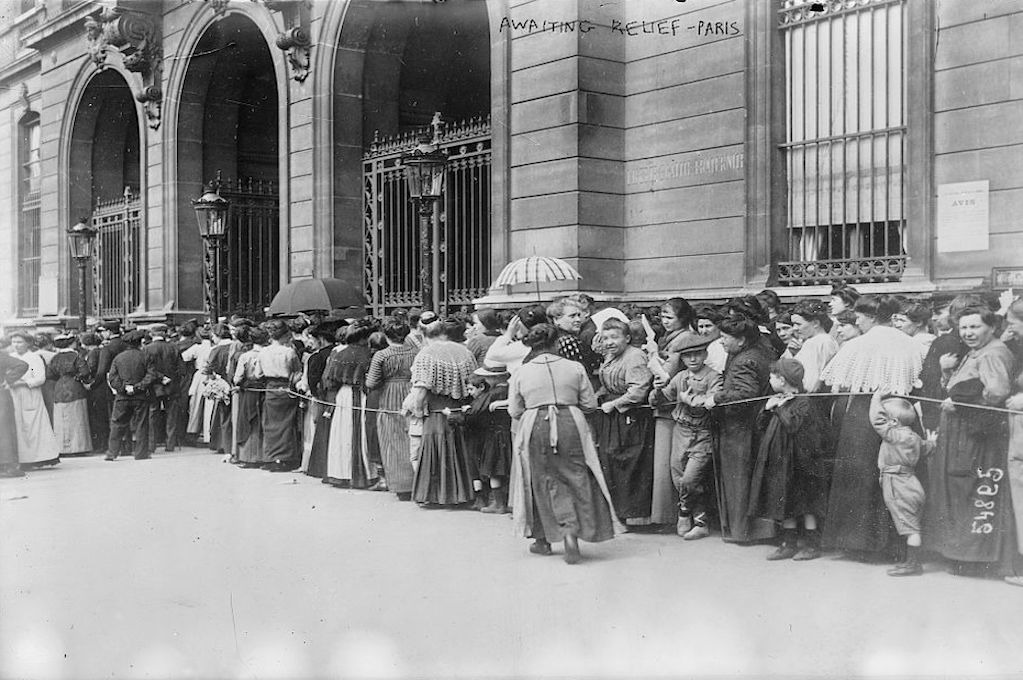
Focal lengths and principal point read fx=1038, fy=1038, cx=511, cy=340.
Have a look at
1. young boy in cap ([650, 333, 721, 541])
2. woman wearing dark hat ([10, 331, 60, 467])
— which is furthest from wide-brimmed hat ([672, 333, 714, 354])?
woman wearing dark hat ([10, 331, 60, 467])

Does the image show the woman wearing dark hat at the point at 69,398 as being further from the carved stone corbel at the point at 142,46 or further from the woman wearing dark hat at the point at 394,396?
the carved stone corbel at the point at 142,46

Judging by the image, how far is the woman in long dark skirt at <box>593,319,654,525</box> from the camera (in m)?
8.22

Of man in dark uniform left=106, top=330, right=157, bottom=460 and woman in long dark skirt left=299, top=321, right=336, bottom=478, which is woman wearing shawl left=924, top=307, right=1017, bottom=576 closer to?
woman in long dark skirt left=299, top=321, right=336, bottom=478

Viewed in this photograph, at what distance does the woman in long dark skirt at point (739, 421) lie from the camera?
752 centimetres

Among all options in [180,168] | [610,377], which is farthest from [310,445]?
[180,168]

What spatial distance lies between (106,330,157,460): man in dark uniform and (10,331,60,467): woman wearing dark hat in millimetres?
1133

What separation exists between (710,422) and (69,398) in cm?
952

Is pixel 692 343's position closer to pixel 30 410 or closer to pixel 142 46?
pixel 30 410

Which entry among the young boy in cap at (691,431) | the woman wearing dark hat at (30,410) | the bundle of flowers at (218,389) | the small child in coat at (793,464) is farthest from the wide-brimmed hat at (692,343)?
the woman wearing dark hat at (30,410)

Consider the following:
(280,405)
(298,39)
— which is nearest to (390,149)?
(298,39)

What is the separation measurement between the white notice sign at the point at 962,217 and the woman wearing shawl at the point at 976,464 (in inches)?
141

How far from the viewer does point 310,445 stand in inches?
471

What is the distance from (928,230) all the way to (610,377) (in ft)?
13.4

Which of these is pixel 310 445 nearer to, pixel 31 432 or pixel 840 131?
pixel 31 432
